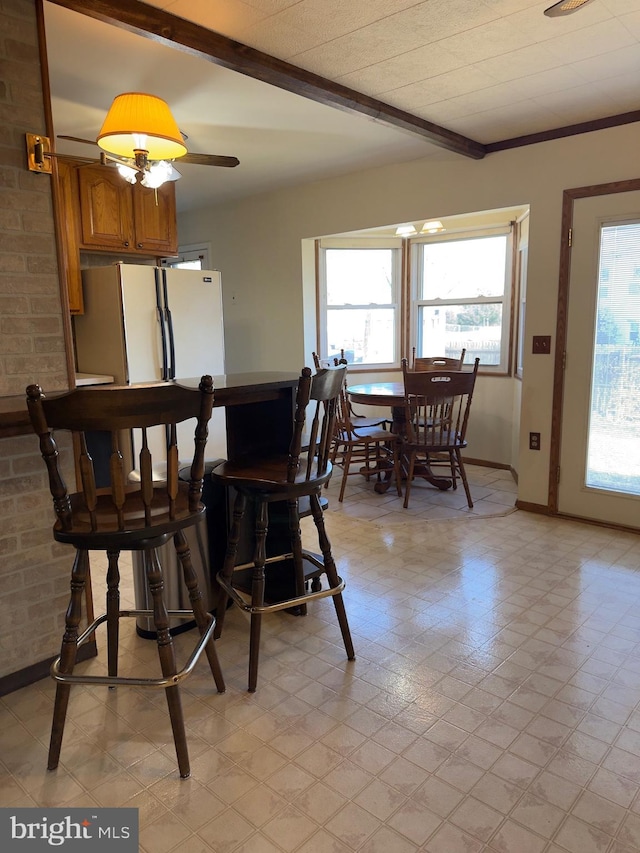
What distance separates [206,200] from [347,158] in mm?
1781

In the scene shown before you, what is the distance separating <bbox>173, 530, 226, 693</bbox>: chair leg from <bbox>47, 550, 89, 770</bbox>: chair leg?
0.86 feet

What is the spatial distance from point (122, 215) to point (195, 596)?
3212 mm

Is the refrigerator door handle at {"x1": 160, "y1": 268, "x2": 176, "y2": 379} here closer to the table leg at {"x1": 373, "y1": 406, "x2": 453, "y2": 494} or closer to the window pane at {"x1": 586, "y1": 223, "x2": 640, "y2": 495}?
the table leg at {"x1": 373, "y1": 406, "x2": 453, "y2": 494}

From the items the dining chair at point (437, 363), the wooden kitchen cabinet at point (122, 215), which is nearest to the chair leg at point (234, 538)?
the wooden kitchen cabinet at point (122, 215)

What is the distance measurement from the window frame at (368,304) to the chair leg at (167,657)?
3.89 m

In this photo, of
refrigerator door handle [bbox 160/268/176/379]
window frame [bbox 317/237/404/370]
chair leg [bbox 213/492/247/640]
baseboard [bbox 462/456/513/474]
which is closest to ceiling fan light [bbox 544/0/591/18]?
Result: chair leg [bbox 213/492/247/640]

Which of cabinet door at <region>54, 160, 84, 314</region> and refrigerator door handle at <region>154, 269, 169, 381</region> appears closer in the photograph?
cabinet door at <region>54, 160, 84, 314</region>

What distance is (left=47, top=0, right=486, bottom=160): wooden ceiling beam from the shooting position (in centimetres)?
195

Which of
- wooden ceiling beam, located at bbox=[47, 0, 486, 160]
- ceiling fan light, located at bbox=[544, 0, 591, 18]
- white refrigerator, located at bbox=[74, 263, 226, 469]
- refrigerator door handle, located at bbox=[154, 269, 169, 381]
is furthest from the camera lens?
refrigerator door handle, located at bbox=[154, 269, 169, 381]

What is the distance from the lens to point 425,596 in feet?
→ 8.66

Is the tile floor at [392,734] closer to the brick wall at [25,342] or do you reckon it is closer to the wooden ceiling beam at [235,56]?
the brick wall at [25,342]

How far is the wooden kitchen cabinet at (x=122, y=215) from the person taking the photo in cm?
390

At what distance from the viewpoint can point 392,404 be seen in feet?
13.0

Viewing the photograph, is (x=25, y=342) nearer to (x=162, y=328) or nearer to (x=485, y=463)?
(x=162, y=328)
